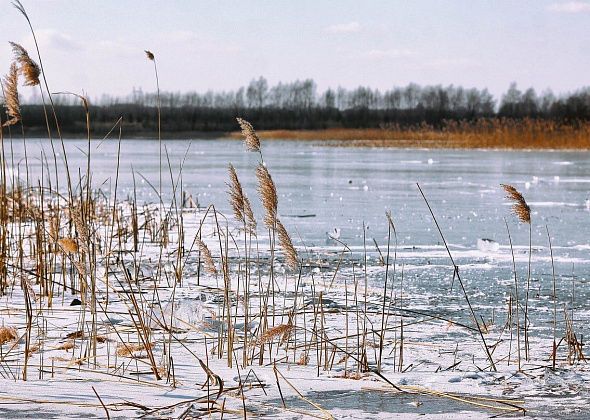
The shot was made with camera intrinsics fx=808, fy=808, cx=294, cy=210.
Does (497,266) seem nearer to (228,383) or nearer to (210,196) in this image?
(228,383)

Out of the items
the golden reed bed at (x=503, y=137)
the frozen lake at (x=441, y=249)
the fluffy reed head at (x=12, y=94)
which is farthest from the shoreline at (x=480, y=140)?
the fluffy reed head at (x=12, y=94)

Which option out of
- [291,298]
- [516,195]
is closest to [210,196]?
[291,298]

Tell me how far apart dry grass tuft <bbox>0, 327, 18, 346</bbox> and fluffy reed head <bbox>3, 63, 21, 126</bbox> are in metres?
0.81

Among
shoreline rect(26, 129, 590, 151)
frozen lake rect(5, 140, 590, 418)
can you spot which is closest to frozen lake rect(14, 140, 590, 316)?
frozen lake rect(5, 140, 590, 418)

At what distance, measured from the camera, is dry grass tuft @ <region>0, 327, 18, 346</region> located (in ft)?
9.50

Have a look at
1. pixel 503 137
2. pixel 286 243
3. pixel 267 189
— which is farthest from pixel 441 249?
pixel 503 137

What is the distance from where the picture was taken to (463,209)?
26.8 feet

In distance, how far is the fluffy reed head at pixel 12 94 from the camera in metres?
3.10

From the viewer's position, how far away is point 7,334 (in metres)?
2.91

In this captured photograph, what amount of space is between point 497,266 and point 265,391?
9.04 feet

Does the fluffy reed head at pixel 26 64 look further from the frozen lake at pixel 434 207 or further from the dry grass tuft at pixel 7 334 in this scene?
the dry grass tuft at pixel 7 334

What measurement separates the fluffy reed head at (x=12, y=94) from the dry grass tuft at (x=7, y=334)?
2.66 feet

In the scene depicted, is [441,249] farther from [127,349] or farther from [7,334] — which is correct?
[7,334]

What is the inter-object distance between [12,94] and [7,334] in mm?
944
